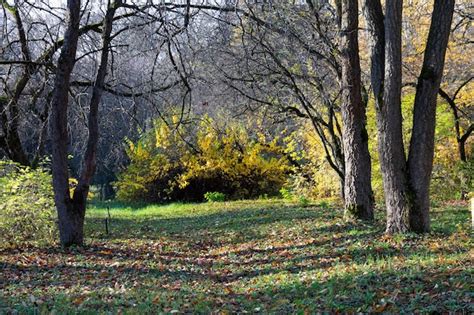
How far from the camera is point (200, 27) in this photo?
9805mm

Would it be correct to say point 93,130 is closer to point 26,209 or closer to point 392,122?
point 26,209

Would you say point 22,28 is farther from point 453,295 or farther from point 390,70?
point 453,295

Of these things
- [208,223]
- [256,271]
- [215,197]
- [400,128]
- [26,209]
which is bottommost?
[256,271]

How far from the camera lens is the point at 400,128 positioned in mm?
8602

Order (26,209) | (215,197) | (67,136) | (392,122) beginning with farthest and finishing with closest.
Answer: (215,197), (26,209), (67,136), (392,122)

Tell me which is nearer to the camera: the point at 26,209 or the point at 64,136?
the point at 64,136

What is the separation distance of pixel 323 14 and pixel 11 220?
812 centimetres

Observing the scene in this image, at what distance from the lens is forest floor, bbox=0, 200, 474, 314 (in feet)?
18.0

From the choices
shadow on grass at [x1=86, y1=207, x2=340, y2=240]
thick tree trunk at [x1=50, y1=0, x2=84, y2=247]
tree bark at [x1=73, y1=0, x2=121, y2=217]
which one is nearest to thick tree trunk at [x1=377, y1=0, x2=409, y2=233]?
shadow on grass at [x1=86, y1=207, x2=340, y2=240]

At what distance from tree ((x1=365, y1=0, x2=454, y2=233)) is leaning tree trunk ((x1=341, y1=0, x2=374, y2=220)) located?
1.63 m

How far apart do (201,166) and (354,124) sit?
14.1m

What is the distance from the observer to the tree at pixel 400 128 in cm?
829

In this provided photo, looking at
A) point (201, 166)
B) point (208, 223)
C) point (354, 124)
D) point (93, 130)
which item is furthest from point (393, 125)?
point (201, 166)

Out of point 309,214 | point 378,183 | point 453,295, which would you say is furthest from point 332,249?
point 378,183
